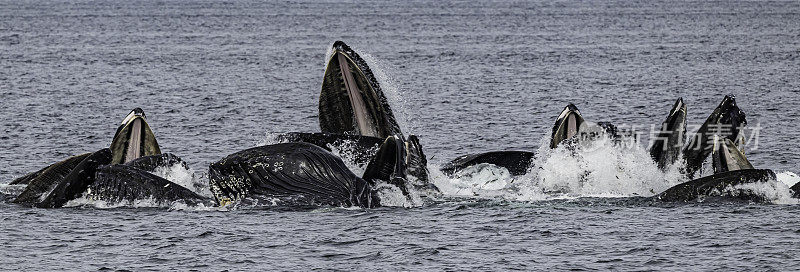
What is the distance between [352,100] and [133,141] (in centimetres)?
449

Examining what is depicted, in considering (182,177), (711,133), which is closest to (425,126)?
(711,133)

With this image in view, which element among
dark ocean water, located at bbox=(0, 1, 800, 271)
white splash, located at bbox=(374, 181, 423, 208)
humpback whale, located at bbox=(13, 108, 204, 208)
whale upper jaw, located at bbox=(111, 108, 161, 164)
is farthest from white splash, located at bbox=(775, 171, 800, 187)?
whale upper jaw, located at bbox=(111, 108, 161, 164)

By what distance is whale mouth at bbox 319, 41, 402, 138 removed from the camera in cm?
2572

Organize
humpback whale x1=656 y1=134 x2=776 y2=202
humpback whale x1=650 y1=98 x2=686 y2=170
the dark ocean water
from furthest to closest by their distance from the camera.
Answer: humpback whale x1=650 y1=98 x2=686 y2=170 → humpback whale x1=656 y1=134 x2=776 y2=202 → the dark ocean water

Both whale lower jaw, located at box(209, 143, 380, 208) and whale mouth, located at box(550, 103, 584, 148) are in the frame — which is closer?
whale lower jaw, located at box(209, 143, 380, 208)

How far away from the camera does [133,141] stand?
25594mm

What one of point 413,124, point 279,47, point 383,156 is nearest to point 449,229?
point 383,156

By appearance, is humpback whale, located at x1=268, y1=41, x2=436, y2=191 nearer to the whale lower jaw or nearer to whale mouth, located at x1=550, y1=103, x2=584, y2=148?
the whale lower jaw

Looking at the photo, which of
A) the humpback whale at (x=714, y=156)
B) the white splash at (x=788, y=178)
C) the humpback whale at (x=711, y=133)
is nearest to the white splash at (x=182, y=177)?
the humpback whale at (x=714, y=156)

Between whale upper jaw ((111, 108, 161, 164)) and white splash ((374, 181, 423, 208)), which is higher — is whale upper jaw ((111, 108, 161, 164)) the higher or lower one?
the higher one

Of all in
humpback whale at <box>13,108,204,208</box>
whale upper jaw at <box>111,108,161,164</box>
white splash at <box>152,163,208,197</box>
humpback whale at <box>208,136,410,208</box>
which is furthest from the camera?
whale upper jaw at <box>111,108,161,164</box>

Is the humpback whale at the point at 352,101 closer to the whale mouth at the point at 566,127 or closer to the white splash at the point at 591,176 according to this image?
the white splash at the point at 591,176

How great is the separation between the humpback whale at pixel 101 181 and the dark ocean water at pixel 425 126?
13.6 inches

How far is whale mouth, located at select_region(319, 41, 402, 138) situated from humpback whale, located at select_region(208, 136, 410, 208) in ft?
7.11
